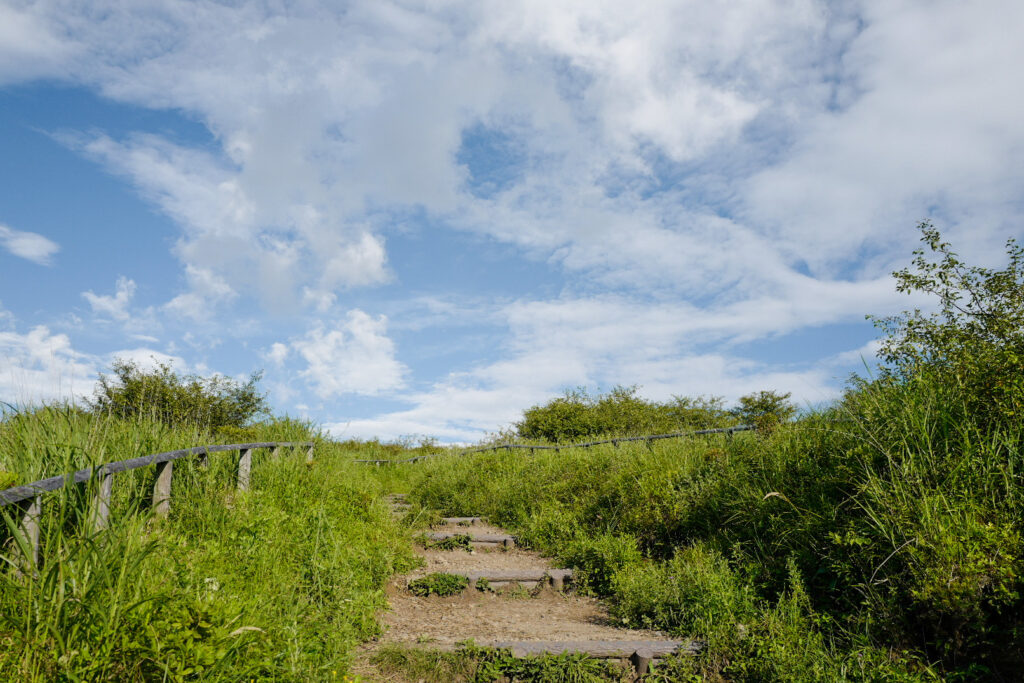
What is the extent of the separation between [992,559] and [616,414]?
19.2 meters

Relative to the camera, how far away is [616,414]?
23.4 metres

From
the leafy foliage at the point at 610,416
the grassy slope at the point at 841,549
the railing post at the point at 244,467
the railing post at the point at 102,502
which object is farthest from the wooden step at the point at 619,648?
the leafy foliage at the point at 610,416

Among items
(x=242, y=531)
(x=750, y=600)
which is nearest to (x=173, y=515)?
(x=242, y=531)

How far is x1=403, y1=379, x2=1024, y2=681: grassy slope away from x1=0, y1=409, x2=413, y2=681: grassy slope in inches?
102

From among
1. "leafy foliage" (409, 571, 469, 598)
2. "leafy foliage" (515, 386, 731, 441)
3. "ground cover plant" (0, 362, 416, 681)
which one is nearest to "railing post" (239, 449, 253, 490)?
"ground cover plant" (0, 362, 416, 681)

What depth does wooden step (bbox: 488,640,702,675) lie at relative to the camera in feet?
14.9

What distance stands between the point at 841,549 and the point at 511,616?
3.12m

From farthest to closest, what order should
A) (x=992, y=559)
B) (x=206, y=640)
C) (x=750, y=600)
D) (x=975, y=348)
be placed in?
(x=975, y=348) → (x=750, y=600) → (x=992, y=559) → (x=206, y=640)

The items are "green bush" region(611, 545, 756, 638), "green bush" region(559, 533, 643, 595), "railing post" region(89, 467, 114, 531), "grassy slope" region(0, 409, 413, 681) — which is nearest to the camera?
"grassy slope" region(0, 409, 413, 681)

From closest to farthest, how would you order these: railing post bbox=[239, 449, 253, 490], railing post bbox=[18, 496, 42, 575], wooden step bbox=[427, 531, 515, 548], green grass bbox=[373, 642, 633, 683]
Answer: railing post bbox=[18, 496, 42, 575]
green grass bbox=[373, 642, 633, 683]
railing post bbox=[239, 449, 253, 490]
wooden step bbox=[427, 531, 515, 548]

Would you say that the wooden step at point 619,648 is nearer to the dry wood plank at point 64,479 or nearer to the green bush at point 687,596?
the green bush at point 687,596

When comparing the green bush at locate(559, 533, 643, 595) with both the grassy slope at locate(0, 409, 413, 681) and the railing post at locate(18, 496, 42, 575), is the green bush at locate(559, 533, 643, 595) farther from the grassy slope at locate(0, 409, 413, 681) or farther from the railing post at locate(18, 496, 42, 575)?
the railing post at locate(18, 496, 42, 575)

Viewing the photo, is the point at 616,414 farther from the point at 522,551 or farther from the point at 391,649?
the point at 391,649

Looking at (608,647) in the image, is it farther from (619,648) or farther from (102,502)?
(102,502)
